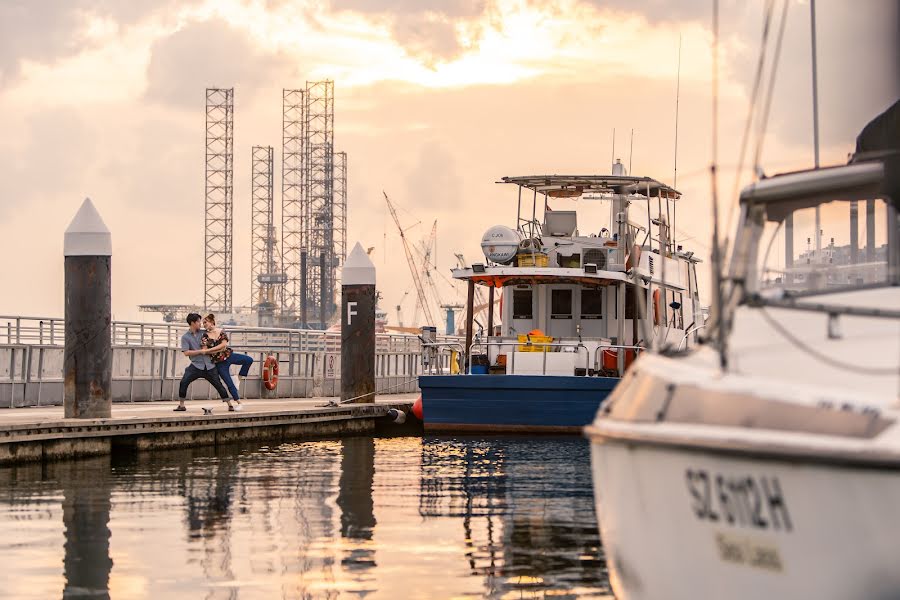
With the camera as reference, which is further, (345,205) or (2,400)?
(345,205)

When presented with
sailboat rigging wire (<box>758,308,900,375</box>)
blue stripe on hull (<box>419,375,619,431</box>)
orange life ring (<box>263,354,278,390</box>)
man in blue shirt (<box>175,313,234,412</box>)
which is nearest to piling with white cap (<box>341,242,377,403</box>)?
orange life ring (<box>263,354,278,390</box>)

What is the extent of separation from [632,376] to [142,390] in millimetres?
24084

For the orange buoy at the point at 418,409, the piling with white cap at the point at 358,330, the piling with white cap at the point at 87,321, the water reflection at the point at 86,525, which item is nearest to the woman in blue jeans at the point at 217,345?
the piling with white cap at the point at 87,321

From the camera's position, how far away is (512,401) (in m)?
28.4

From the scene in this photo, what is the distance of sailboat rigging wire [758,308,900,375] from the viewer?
8.52 meters

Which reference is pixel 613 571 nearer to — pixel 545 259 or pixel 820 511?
pixel 820 511

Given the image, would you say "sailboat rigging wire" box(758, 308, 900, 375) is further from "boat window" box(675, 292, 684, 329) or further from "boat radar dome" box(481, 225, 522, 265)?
"boat window" box(675, 292, 684, 329)

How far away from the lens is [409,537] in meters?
14.4

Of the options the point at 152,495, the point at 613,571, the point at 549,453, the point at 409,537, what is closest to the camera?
the point at 613,571

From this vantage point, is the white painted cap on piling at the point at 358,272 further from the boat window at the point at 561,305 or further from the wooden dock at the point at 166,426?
the boat window at the point at 561,305

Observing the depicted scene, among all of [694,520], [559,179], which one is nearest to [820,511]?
[694,520]

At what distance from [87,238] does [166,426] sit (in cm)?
310

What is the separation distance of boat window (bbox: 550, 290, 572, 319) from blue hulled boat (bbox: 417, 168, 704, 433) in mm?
20

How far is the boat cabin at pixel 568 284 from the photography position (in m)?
29.5
